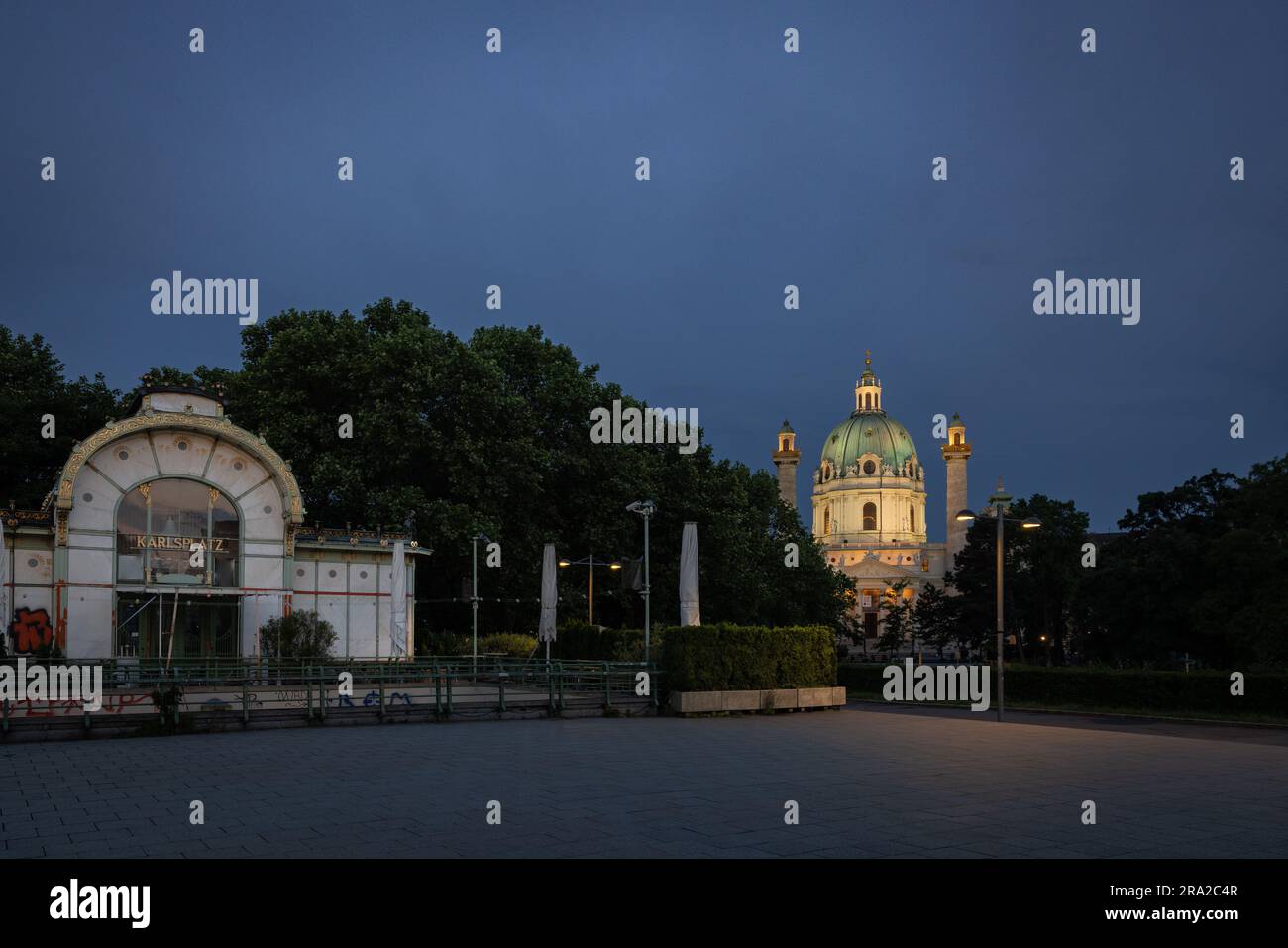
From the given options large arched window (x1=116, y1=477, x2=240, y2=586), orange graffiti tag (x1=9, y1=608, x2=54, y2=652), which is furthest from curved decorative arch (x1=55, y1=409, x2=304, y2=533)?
orange graffiti tag (x1=9, y1=608, x2=54, y2=652)

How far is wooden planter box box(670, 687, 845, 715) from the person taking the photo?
91.0 ft

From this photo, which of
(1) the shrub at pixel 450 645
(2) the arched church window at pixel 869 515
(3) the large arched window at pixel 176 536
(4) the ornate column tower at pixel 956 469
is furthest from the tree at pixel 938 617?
(2) the arched church window at pixel 869 515

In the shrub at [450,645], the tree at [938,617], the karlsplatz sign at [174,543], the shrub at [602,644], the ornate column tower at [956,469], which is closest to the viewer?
the shrub at [602,644]

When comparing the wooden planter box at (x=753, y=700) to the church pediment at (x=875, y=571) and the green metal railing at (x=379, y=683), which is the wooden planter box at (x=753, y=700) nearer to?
the green metal railing at (x=379, y=683)

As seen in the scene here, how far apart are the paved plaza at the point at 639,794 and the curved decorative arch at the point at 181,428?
1584 cm

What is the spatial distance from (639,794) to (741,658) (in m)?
14.9

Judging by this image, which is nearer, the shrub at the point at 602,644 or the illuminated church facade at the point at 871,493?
the shrub at the point at 602,644

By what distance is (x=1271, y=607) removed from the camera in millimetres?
40750

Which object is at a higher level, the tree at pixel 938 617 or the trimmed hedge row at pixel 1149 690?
the trimmed hedge row at pixel 1149 690

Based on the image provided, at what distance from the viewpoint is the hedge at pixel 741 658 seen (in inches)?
1104

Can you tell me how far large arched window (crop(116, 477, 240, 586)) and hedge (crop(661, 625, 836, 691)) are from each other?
17069mm

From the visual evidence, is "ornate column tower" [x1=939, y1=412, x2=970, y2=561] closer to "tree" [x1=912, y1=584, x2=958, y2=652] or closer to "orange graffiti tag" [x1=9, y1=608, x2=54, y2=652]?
"tree" [x1=912, y1=584, x2=958, y2=652]

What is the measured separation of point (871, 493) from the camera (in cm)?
18025

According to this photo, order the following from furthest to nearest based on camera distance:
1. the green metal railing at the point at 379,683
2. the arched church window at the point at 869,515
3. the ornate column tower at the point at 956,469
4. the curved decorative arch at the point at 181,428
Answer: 1. the arched church window at the point at 869,515
2. the ornate column tower at the point at 956,469
3. the curved decorative arch at the point at 181,428
4. the green metal railing at the point at 379,683
